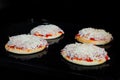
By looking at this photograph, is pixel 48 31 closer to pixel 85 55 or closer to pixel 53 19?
pixel 53 19

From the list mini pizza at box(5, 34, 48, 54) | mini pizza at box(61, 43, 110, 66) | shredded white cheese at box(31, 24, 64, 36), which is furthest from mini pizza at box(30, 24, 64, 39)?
mini pizza at box(61, 43, 110, 66)

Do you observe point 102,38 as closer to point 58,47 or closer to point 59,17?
point 58,47

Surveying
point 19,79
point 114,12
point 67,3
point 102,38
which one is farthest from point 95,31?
point 19,79

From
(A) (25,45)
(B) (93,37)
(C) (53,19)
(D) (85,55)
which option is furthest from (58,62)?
(C) (53,19)

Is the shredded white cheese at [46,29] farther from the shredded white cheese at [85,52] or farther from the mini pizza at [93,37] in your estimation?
the shredded white cheese at [85,52]

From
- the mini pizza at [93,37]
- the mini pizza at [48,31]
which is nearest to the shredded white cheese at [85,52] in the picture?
the mini pizza at [93,37]
